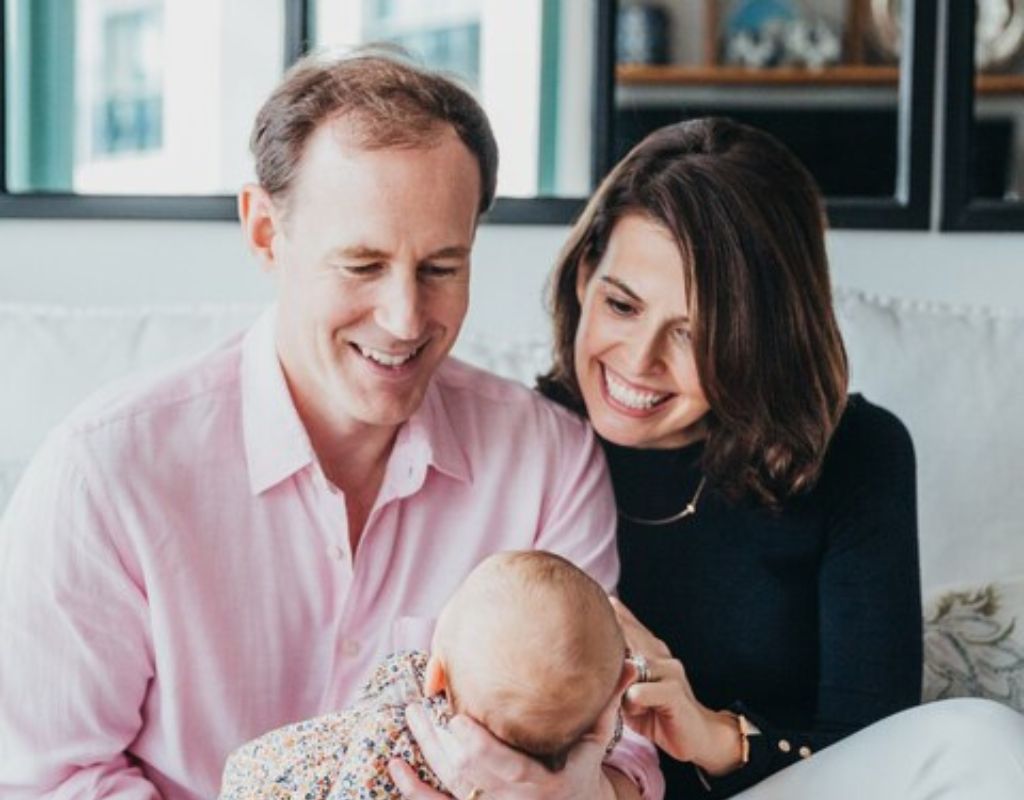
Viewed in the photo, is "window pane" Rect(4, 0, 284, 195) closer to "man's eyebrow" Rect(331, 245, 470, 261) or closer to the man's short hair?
the man's short hair

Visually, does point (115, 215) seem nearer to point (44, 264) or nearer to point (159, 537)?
point (44, 264)

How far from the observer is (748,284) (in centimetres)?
188

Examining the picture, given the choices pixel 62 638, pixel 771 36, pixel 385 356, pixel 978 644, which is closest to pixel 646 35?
pixel 771 36

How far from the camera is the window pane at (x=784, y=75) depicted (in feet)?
10.1

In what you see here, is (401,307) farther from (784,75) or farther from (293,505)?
(784,75)

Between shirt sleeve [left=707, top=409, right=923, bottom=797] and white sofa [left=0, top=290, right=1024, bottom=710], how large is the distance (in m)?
0.24

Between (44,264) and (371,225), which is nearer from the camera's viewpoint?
(371,225)

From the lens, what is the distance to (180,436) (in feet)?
5.49

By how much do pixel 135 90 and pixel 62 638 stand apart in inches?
71.3

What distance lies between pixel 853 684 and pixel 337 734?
689 millimetres

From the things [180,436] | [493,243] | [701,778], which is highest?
[493,243]

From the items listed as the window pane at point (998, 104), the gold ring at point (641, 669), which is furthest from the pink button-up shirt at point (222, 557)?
the window pane at point (998, 104)

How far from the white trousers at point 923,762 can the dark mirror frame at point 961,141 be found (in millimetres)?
1151


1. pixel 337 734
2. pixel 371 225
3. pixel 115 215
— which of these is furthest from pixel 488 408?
pixel 115 215
